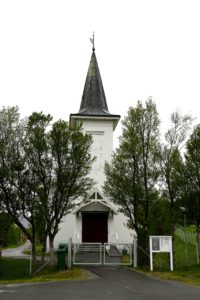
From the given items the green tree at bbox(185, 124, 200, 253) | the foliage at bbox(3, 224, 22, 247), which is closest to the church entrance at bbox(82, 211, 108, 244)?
the foliage at bbox(3, 224, 22, 247)

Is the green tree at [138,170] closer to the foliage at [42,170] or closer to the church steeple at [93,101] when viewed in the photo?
the foliage at [42,170]

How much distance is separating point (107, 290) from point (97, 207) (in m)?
14.9

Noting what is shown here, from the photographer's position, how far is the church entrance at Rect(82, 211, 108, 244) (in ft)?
90.2

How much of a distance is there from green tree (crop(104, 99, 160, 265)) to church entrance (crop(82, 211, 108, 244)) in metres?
8.12

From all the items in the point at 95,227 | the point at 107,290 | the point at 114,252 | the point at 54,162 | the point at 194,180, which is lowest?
the point at 107,290

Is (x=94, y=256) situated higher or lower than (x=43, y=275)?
higher

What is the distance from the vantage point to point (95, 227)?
27.8 m

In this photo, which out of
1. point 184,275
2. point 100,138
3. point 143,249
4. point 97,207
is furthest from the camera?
point 100,138

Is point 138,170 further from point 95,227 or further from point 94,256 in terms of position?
point 95,227

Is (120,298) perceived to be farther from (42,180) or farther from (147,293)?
(42,180)

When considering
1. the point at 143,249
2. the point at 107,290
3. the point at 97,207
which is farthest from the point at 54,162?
the point at 97,207

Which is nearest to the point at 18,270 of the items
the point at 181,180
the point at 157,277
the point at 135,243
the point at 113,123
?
the point at 135,243

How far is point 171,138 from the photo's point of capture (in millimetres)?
19656

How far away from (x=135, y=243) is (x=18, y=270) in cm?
579
